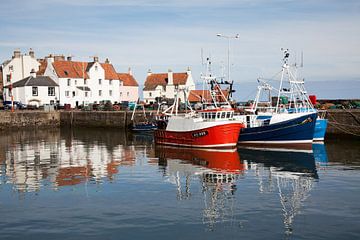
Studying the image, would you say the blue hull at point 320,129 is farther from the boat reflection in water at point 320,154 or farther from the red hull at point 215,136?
the red hull at point 215,136

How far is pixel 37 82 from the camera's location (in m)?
73.1

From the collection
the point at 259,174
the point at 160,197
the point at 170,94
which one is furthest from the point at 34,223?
the point at 170,94

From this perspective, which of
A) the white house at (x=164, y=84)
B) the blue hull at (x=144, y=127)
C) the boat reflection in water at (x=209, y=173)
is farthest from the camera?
the white house at (x=164, y=84)

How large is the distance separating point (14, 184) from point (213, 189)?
10201 millimetres

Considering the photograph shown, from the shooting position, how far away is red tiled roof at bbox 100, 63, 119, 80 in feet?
267

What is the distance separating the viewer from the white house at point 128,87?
88.4 metres

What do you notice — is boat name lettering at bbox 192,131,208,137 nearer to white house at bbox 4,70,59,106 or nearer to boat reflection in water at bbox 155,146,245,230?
boat reflection in water at bbox 155,146,245,230

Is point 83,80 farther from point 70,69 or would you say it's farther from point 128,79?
point 128,79

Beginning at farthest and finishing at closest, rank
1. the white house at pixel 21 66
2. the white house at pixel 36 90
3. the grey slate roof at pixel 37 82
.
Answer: the white house at pixel 21 66
the grey slate roof at pixel 37 82
the white house at pixel 36 90

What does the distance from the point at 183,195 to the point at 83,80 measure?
199 feet

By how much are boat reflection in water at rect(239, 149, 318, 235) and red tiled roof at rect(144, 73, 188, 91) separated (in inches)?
1994

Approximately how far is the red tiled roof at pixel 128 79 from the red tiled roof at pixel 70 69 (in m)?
10.8

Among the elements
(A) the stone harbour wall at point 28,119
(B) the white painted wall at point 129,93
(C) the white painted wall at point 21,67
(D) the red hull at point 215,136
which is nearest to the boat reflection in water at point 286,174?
(D) the red hull at point 215,136

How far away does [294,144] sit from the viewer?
36500 millimetres
